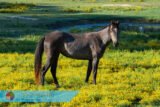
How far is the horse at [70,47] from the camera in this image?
62.7ft

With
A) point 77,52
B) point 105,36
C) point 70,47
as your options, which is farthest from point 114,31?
point 70,47

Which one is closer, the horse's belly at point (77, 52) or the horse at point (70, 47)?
the horse at point (70, 47)

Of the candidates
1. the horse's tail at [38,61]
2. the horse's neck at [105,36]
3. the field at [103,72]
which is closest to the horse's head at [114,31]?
the horse's neck at [105,36]

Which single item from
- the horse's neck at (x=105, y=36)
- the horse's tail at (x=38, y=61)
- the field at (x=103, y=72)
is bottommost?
the field at (x=103, y=72)

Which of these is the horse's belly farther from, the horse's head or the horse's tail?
the horse's head

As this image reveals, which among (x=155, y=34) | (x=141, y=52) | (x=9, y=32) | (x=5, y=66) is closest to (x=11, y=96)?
(x=5, y=66)

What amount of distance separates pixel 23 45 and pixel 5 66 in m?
10.6

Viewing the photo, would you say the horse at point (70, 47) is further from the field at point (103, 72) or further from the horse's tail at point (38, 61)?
the field at point (103, 72)

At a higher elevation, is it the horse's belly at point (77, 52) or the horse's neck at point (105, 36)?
the horse's neck at point (105, 36)

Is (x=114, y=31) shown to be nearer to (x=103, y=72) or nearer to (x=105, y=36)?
(x=105, y=36)

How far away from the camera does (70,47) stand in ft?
64.2

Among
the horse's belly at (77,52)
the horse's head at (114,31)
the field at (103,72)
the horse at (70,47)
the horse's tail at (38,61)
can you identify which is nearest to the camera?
the field at (103,72)

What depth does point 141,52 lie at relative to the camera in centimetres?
3341

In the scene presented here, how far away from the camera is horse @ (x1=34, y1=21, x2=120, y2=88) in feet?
62.7
